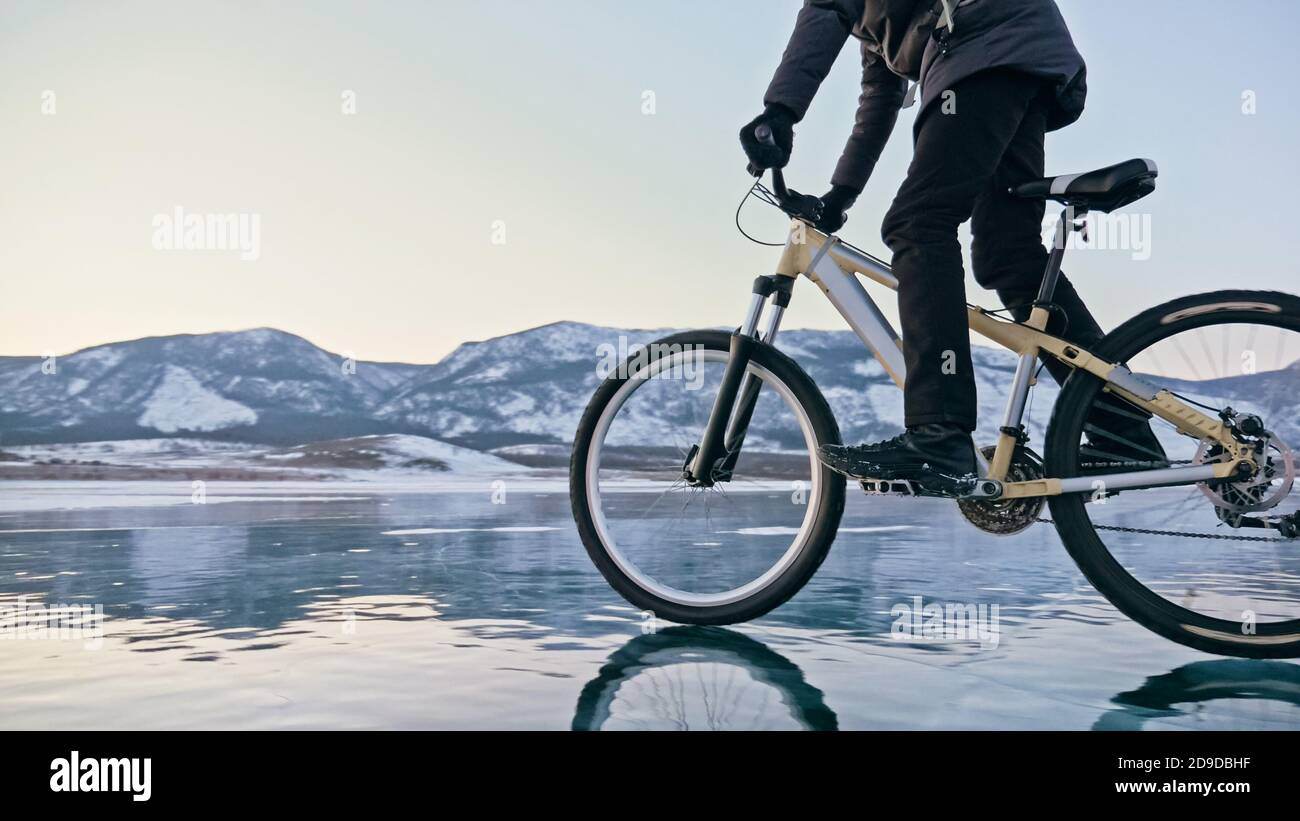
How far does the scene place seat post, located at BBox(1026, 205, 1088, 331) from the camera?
2865mm

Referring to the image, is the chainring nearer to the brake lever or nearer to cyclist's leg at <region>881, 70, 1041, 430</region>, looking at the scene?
cyclist's leg at <region>881, 70, 1041, 430</region>

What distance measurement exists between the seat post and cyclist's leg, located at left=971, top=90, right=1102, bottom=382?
13 centimetres

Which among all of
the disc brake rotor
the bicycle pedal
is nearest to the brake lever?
the bicycle pedal

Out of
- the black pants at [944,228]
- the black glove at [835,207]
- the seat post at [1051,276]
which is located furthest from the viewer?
the black glove at [835,207]

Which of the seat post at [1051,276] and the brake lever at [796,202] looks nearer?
the seat post at [1051,276]

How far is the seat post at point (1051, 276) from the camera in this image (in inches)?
113

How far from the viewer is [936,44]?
2.87m

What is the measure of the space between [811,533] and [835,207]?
111cm

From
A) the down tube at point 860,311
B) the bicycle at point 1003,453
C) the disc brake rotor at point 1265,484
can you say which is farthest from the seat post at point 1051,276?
the disc brake rotor at point 1265,484

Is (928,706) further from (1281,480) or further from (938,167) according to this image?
(938,167)

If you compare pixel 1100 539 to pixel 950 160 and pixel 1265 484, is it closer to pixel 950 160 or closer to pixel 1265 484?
pixel 1265 484

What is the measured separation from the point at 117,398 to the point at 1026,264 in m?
85.9

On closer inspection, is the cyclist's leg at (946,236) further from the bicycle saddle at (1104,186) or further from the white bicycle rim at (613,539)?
the white bicycle rim at (613,539)

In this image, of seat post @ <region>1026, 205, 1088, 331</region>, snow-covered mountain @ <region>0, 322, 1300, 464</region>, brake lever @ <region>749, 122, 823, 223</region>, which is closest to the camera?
seat post @ <region>1026, 205, 1088, 331</region>
